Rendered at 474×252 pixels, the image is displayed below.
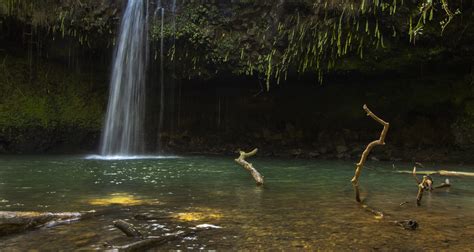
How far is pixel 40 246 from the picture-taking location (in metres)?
3.29

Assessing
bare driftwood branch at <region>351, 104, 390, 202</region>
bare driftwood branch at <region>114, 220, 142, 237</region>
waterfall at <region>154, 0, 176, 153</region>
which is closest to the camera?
bare driftwood branch at <region>114, 220, 142, 237</region>

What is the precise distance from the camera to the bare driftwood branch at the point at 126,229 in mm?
3514

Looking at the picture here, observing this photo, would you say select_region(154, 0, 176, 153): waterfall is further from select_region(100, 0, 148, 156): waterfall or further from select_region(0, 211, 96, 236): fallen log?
select_region(0, 211, 96, 236): fallen log

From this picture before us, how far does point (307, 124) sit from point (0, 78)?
10.6 meters

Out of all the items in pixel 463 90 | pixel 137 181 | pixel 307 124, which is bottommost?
pixel 137 181

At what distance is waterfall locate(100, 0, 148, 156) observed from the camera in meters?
12.4

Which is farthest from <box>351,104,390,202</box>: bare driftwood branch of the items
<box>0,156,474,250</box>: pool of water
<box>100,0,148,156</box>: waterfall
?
<box>100,0,148,156</box>: waterfall

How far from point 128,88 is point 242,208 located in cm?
954

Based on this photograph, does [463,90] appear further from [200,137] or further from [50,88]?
[50,88]

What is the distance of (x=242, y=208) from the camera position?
4879 mm

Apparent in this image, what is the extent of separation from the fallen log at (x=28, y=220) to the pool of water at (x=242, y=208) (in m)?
0.12

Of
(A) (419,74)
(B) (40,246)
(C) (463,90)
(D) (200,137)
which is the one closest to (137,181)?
(B) (40,246)

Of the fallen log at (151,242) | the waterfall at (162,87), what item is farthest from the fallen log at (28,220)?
the waterfall at (162,87)

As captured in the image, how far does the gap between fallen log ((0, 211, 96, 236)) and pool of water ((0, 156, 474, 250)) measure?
0.41 feet
